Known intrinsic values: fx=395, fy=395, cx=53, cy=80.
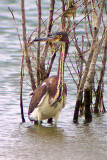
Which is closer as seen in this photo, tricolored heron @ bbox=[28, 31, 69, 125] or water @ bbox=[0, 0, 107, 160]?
water @ bbox=[0, 0, 107, 160]

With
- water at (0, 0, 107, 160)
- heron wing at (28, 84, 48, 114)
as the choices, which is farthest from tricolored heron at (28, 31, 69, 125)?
water at (0, 0, 107, 160)

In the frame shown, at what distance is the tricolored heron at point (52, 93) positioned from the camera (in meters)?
6.38

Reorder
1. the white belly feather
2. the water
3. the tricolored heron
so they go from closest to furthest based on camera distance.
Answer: the water, the tricolored heron, the white belly feather

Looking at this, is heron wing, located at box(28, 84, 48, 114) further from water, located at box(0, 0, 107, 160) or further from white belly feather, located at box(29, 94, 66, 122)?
water, located at box(0, 0, 107, 160)

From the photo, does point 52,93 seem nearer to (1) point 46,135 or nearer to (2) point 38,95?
(2) point 38,95

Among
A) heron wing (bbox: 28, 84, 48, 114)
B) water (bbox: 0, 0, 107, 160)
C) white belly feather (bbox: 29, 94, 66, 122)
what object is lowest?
water (bbox: 0, 0, 107, 160)

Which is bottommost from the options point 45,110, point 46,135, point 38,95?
point 46,135

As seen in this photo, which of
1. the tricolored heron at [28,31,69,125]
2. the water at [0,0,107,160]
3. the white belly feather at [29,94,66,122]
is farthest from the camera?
the white belly feather at [29,94,66,122]

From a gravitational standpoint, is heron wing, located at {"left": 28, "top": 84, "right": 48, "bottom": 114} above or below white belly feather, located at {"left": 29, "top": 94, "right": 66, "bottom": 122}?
above

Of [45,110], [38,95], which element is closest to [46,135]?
[45,110]

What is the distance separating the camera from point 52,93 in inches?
256

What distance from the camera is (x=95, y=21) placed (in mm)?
6984

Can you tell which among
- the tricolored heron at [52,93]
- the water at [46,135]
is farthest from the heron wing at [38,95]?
the water at [46,135]

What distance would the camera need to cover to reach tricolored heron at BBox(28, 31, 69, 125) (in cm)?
638
